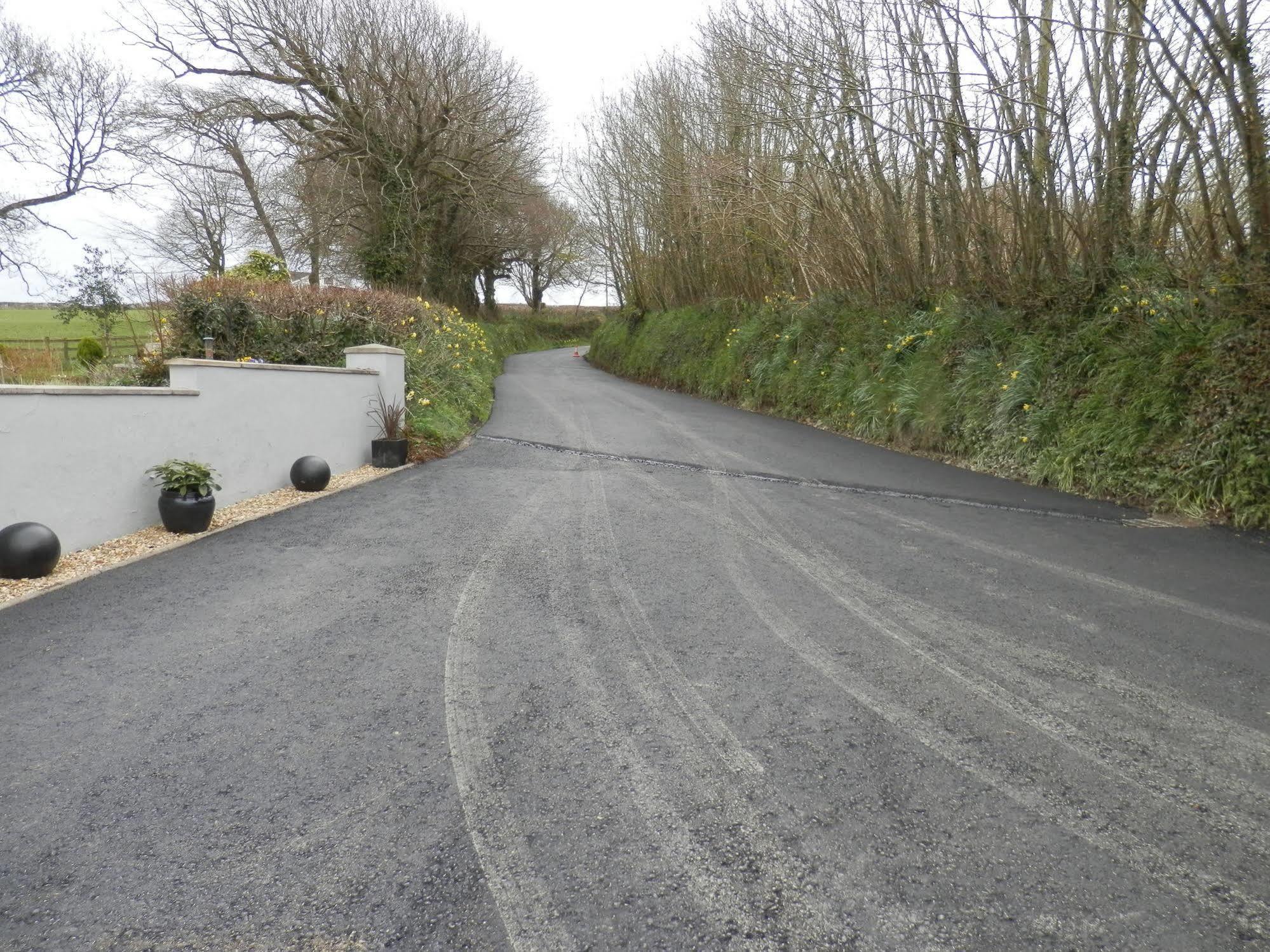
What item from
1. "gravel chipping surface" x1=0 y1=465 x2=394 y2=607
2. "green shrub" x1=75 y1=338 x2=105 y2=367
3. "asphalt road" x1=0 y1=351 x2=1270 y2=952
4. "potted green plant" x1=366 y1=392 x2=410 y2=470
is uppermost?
"green shrub" x1=75 y1=338 x2=105 y2=367

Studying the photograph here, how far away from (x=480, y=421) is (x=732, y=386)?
5579 millimetres

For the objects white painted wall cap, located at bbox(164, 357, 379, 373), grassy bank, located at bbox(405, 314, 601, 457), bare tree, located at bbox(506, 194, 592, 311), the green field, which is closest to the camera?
white painted wall cap, located at bbox(164, 357, 379, 373)

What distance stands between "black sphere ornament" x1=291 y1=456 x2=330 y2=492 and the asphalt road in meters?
2.01

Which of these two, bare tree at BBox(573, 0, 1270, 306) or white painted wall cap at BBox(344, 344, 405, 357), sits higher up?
bare tree at BBox(573, 0, 1270, 306)

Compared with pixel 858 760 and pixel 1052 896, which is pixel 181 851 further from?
pixel 1052 896

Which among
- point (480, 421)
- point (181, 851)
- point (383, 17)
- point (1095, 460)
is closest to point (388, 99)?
point (383, 17)

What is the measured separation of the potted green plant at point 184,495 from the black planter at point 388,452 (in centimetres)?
286

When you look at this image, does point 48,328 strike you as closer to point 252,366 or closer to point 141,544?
point 252,366

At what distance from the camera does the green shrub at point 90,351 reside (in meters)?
16.1

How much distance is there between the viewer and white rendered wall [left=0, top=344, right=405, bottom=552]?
530cm

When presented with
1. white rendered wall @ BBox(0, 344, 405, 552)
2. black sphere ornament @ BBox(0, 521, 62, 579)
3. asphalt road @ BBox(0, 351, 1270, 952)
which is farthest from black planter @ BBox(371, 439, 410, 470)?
black sphere ornament @ BBox(0, 521, 62, 579)

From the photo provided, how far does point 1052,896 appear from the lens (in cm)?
217

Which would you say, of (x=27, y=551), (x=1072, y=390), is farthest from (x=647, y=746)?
(x=1072, y=390)

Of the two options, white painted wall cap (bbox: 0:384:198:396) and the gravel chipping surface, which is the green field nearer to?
the gravel chipping surface
